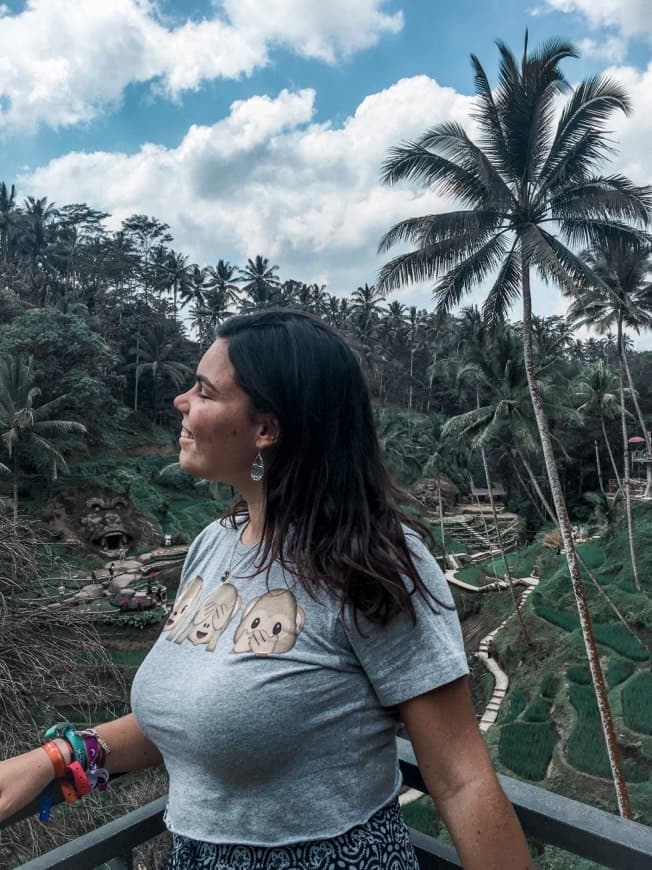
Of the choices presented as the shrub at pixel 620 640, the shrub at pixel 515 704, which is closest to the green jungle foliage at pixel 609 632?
the shrub at pixel 620 640

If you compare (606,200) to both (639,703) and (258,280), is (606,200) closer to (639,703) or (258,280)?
(639,703)

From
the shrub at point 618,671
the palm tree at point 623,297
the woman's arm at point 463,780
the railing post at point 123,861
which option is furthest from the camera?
the palm tree at point 623,297

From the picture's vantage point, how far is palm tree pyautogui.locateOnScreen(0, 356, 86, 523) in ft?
63.3

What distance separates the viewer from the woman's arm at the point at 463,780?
0.84 metres

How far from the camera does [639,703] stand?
36.8 ft

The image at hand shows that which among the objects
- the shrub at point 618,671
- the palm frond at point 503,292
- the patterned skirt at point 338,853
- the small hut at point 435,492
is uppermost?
the palm frond at point 503,292

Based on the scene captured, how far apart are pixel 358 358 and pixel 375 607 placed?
0.44 m

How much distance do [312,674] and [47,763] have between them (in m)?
0.55

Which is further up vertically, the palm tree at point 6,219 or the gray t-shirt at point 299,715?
the palm tree at point 6,219

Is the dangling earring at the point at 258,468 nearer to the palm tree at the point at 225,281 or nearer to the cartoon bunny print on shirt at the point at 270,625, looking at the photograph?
the cartoon bunny print on shirt at the point at 270,625

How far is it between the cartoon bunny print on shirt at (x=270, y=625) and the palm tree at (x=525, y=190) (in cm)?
953

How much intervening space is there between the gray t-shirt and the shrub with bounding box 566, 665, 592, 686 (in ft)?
43.0

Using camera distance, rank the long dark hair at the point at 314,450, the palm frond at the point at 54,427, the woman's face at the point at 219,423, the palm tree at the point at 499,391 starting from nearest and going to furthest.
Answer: the long dark hair at the point at 314,450
the woman's face at the point at 219,423
the palm tree at the point at 499,391
the palm frond at the point at 54,427

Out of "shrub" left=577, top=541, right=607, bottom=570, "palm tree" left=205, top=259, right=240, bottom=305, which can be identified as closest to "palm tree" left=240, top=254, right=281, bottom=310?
"palm tree" left=205, top=259, right=240, bottom=305
